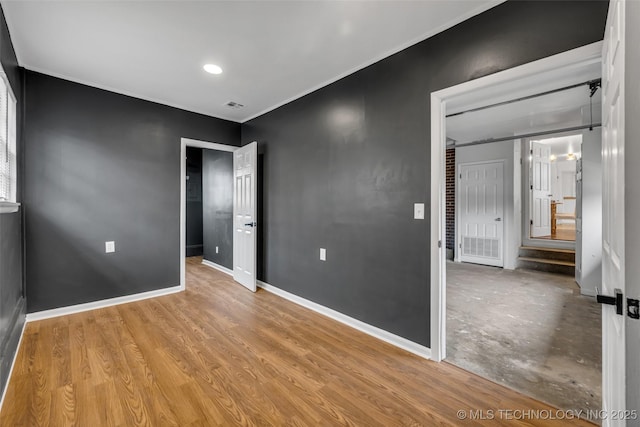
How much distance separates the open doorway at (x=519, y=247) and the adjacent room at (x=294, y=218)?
1.4 inches

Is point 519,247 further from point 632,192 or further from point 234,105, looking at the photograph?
point 234,105

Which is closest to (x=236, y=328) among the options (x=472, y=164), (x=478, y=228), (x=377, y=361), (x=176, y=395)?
(x=176, y=395)

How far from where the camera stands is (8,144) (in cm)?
244

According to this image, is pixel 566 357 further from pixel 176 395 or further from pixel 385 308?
pixel 176 395

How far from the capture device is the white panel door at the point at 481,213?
5.69 meters

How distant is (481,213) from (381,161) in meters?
4.33

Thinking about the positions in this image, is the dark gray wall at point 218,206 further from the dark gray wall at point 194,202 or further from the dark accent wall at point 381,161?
the dark accent wall at point 381,161

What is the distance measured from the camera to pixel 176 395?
5.91ft

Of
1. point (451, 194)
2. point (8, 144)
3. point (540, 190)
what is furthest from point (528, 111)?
point (8, 144)

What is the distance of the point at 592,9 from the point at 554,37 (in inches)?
7.1

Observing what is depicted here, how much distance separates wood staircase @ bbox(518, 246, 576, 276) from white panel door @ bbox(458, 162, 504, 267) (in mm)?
479

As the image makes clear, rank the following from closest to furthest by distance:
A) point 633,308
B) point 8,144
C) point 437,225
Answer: point 633,308 → point 437,225 → point 8,144

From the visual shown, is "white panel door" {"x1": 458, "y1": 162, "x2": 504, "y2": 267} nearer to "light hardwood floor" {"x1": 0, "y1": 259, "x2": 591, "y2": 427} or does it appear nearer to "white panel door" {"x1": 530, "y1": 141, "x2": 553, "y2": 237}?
"white panel door" {"x1": 530, "y1": 141, "x2": 553, "y2": 237}

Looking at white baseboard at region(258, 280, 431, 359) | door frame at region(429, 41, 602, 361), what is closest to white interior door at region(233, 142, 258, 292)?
white baseboard at region(258, 280, 431, 359)
